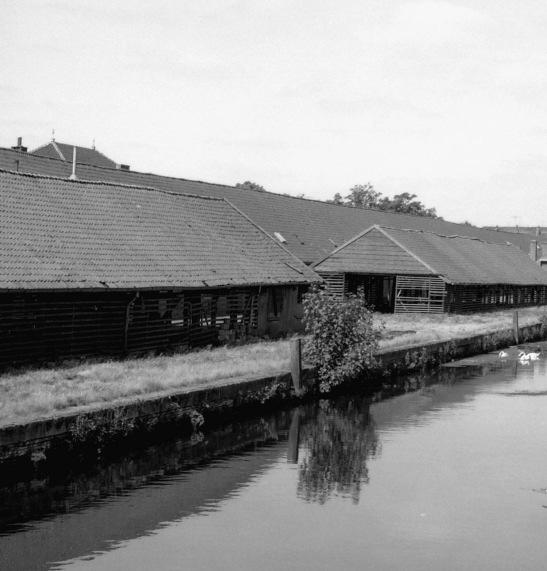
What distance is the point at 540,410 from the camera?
66.5 feet

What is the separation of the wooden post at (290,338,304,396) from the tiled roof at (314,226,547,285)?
22.5 metres

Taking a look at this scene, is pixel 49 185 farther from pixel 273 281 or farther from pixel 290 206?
pixel 290 206

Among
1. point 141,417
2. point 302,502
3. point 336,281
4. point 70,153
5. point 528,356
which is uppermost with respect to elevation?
point 70,153

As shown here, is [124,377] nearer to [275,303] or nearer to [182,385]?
[182,385]

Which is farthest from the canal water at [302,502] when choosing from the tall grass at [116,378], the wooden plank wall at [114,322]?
the wooden plank wall at [114,322]

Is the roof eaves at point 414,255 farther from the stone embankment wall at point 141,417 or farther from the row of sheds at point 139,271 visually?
the stone embankment wall at point 141,417

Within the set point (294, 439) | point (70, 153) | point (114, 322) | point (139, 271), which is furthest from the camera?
point (70, 153)

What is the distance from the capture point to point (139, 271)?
72.8 ft

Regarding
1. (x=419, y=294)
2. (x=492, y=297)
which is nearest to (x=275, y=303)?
(x=419, y=294)

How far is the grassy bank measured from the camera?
14.1 m

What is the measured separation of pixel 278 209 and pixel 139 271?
26.0 m

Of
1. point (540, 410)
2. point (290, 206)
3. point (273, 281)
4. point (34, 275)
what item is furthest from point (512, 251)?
point (34, 275)

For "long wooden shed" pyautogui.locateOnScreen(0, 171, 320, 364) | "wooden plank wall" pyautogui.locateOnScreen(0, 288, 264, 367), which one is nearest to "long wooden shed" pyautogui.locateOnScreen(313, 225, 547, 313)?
"long wooden shed" pyautogui.locateOnScreen(0, 171, 320, 364)

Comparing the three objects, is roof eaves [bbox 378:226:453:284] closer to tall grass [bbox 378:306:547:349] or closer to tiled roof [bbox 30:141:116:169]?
tall grass [bbox 378:306:547:349]
